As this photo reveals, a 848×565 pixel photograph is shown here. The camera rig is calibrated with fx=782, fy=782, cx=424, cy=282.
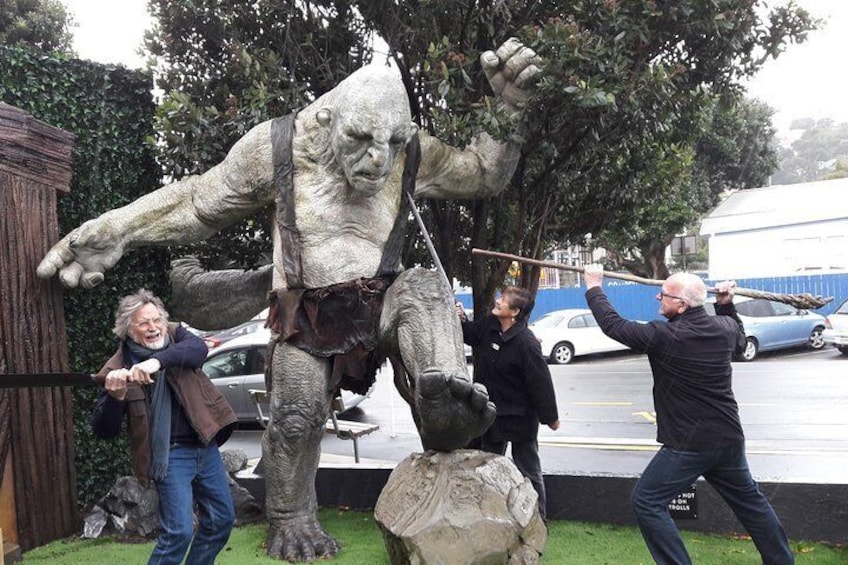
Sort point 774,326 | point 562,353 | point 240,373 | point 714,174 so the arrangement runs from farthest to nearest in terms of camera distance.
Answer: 1. point 714,174
2. point 562,353
3. point 774,326
4. point 240,373

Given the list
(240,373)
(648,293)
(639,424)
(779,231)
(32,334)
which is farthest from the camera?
(779,231)

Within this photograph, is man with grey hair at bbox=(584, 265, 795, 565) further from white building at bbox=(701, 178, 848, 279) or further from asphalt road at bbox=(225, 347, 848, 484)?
white building at bbox=(701, 178, 848, 279)

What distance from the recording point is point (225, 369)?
10500 mm

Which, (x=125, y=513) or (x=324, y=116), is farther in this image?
(x=125, y=513)

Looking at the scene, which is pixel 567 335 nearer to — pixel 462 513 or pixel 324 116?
pixel 324 116

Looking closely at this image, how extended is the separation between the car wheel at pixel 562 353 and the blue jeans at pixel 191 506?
13.7 meters

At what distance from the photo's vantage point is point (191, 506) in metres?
3.21

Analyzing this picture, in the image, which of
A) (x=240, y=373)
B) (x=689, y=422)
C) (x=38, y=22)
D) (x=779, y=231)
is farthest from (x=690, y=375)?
(x=779, y=231)

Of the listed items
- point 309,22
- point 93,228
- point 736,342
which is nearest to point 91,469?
point 93,228

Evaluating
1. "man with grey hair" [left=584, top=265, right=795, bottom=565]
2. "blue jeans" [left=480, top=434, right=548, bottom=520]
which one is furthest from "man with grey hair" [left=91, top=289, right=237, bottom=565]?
"man with grey hair" [left=584, top=265, right=795, bottom=565]

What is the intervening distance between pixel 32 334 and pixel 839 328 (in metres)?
15.5

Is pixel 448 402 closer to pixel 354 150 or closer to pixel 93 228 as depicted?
pixel 354 150

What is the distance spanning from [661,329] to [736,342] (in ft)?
1.57

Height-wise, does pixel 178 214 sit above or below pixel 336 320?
above
